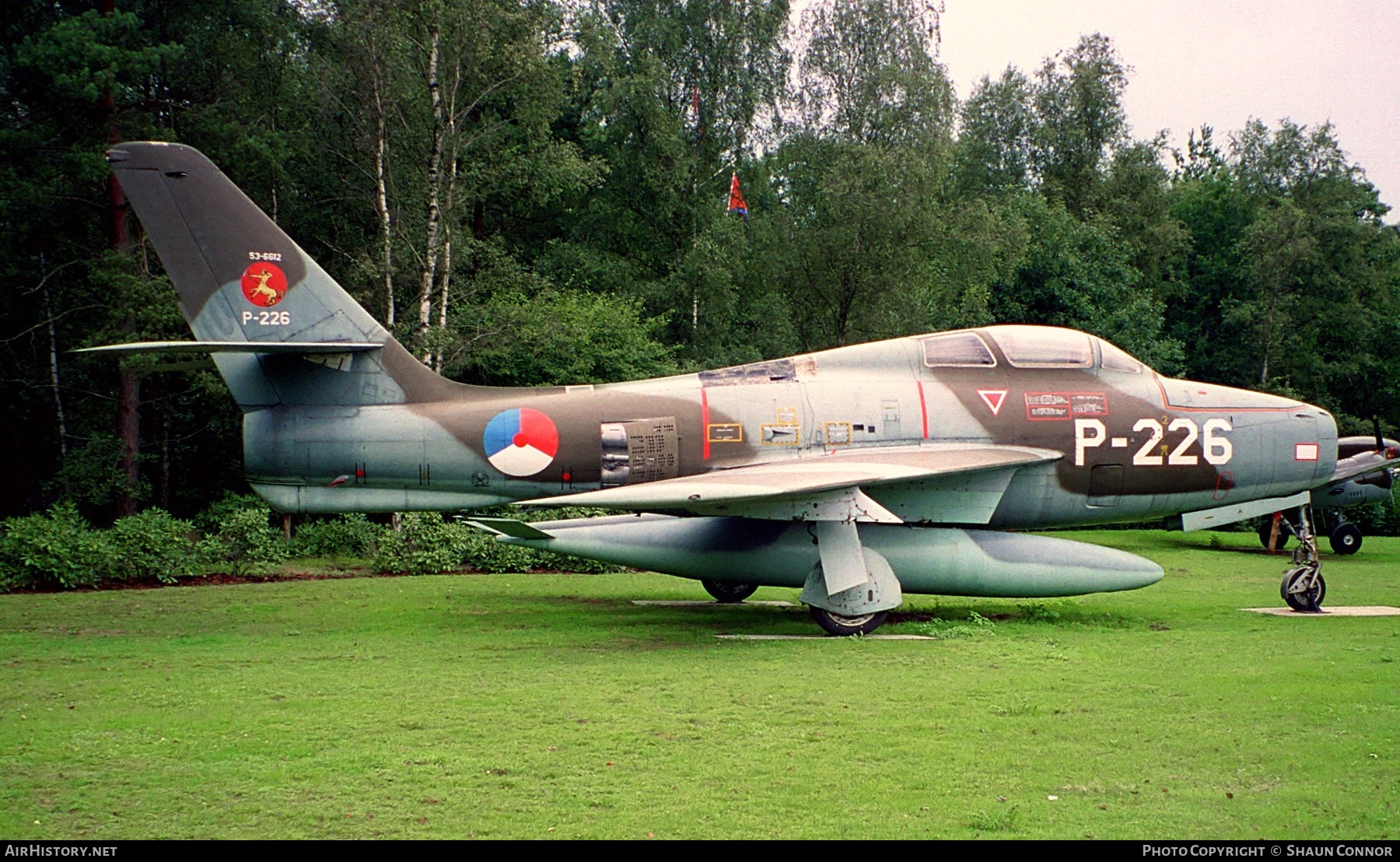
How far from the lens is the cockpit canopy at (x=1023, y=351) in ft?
45.1

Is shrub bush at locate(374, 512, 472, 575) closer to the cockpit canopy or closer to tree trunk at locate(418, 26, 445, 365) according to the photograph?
tree trunk at locate(418, 26, 445, 365)

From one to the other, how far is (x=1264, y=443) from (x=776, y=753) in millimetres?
9804

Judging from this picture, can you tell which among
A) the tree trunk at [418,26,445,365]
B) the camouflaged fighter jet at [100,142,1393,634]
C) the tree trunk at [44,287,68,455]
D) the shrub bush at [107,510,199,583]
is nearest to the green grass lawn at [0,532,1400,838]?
the camouflaged fighter jet at [100,142,1393,634]

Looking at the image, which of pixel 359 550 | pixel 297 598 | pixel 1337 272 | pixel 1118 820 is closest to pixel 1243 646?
pixel 1118 820

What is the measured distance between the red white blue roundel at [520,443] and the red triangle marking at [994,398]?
17.1 ft

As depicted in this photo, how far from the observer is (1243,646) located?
11070 millimetres

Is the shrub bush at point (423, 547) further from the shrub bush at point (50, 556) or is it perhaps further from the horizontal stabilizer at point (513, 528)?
the horizontal stabilizer at point (513, 528)

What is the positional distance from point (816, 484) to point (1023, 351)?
4.20m

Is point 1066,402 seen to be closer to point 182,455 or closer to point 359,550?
point 359,550

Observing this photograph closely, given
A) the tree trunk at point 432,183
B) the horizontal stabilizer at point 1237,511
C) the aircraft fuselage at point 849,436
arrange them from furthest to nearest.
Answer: the tree trunk at point 432,183 < the horizontal stabilizer at point 1237,511 < the aircraft fuselage at point 849,436

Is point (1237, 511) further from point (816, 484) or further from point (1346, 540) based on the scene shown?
point (1346, 540)

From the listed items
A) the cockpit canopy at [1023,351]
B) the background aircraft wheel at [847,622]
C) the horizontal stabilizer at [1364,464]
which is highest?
the cockpit canopy at [1023,351]

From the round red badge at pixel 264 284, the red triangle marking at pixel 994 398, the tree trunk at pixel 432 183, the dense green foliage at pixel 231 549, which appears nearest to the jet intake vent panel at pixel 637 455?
the dense green foliage at pixel 231 549

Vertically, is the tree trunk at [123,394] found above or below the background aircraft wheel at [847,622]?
above
